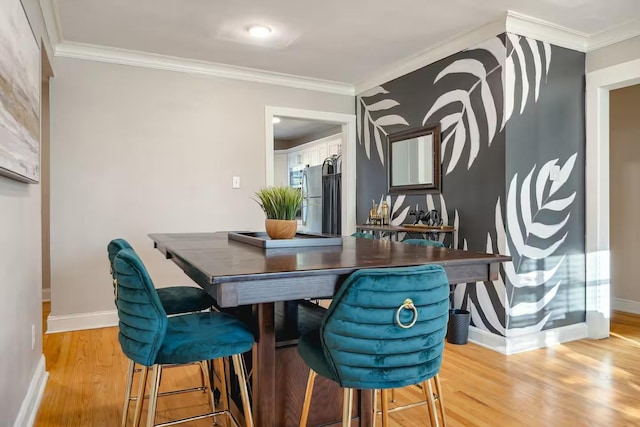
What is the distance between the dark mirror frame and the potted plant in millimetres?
1970

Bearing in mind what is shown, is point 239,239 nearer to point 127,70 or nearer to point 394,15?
point 394,15

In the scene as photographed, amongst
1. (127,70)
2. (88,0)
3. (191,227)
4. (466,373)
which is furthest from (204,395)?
(127,70)

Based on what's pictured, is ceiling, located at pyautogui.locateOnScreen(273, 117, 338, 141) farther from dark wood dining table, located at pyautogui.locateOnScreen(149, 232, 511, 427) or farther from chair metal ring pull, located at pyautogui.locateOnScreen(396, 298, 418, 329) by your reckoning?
chair metal ring pull, located at pyautogui.locateOnScreen(396, 298, 418, 329)

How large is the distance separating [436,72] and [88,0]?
2.65 meters

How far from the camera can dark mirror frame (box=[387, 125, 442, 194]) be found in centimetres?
370

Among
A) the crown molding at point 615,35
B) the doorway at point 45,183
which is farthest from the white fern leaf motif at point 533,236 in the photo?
the doorway at point 45,183

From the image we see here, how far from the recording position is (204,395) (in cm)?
242

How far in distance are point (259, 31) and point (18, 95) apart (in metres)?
1.94

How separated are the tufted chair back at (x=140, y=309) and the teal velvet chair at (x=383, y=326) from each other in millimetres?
556

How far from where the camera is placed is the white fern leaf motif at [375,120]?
14.1 ft

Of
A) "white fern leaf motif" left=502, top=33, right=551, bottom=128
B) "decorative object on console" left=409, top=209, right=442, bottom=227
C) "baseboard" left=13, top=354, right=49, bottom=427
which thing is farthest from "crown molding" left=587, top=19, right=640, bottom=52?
"baseboard" left=13, top=354, right=49, bottom=427

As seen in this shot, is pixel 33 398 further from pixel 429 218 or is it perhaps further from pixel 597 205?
pixel 597 205

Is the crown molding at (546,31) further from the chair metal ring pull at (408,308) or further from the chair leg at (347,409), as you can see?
the chair leg at (347,409)

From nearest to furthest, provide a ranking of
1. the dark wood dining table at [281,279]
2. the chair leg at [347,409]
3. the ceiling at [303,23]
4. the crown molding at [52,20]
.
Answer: the dark wood dining table at [281,279] < the chair leg at [347,409] < the crown molding at [52,20] < the ceiling at [303,23]
